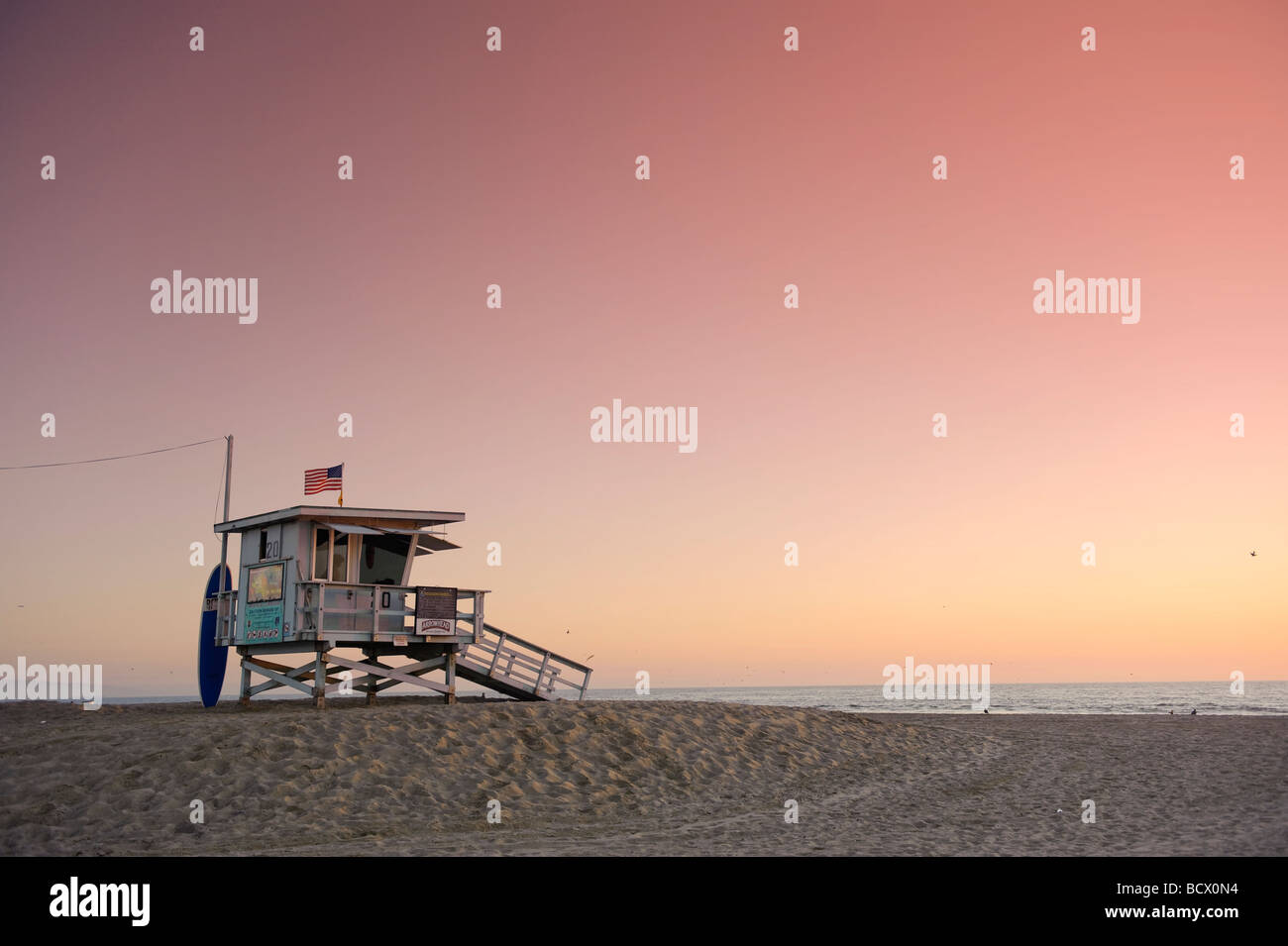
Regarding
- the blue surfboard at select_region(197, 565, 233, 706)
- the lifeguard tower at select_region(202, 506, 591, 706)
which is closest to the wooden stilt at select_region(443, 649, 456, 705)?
the lifeguard tower at select_region(202, 506, 591, 706)

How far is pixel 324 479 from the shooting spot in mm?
25172

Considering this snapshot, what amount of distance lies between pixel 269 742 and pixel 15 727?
7608 millimetres

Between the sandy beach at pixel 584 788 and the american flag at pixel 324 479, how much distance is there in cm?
561

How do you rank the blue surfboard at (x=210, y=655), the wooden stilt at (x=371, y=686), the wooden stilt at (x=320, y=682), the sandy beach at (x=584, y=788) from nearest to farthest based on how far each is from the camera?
the sandy beach at (x=584, y=788)
the wooden stilt at (x=320, y=682)
the wooden stilt at (x=371, y=686)
the blue surfboard at (x=210, y=655)

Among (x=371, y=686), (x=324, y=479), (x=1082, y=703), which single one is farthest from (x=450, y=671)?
(x=1082, y=703)

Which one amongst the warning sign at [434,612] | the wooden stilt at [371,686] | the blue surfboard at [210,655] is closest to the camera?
the warning sign at [434,612]

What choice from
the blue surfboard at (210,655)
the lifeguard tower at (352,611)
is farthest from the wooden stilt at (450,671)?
the blue surfboard at (210,655)

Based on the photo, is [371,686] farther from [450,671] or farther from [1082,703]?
[1082,703]

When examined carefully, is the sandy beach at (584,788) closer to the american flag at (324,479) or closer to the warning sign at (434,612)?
the warning sign at (434,612)

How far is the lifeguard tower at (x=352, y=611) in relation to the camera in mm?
23000

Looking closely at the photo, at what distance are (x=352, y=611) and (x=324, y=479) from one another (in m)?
3.96

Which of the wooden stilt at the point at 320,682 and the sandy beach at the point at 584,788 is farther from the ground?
the wooden stilt at the point at 320,682
